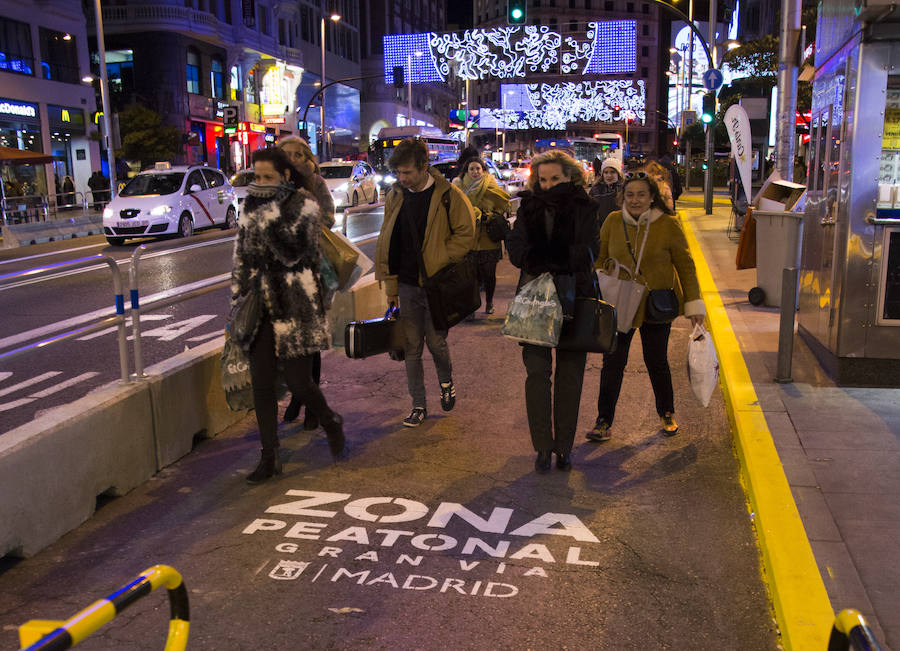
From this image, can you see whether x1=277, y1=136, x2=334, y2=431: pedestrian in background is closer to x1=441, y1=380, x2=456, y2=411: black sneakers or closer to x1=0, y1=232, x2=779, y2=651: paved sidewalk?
x1=0, y1=232, x2=779, y2=651: paved sidewalk

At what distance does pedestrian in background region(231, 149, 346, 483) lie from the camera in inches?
197

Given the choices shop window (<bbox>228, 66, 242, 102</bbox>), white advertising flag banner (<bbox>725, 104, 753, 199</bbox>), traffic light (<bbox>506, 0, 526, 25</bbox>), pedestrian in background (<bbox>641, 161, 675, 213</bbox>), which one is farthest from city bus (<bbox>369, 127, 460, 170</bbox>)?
pedestrian in background (<bbox>641, 161, 675, 213</bbox>)

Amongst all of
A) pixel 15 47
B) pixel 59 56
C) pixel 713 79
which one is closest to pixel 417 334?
pixel 713 79

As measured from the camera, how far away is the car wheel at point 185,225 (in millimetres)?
21578

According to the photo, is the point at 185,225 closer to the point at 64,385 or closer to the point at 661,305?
the point at 64,385

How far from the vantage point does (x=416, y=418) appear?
6289mm

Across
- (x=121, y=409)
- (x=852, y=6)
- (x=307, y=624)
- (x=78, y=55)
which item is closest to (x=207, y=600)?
(x=307, y=624)

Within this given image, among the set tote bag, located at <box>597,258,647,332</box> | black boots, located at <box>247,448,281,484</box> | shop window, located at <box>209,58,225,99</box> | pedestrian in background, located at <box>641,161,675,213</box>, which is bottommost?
black boots, located at <box>247,448,281,484</box>

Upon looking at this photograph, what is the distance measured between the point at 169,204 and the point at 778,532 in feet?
63.7

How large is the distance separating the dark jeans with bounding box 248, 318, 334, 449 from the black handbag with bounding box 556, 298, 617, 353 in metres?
1.48

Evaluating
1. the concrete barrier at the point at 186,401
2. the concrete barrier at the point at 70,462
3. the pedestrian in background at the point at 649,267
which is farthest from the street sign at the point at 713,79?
the concrete barrier at the point at 70,462

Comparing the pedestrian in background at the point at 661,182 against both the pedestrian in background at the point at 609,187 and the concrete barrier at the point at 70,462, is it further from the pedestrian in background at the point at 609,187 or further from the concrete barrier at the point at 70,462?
the pedestrian in background at the point at 609,187

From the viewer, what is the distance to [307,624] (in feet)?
11.6

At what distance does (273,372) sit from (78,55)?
40107 millimetres
